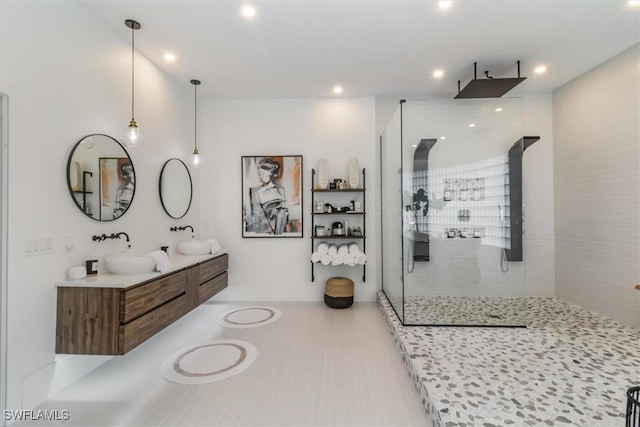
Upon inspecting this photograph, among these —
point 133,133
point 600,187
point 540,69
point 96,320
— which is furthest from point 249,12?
point 600,187

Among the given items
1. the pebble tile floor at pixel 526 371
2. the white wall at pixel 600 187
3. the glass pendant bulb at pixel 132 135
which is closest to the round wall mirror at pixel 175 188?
the glass pendant bulb at pixel 132 135

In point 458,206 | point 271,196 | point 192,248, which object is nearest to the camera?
point 458,206

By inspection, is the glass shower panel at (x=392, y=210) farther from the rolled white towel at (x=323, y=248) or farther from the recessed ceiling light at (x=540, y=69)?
the recessed ceiling light at (x=540, y=69)

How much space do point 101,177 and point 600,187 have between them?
540 centimetres

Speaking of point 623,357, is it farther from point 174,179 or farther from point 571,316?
point 174,179

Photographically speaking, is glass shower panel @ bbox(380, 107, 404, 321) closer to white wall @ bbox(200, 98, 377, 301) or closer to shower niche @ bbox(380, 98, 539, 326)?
shower niche @ bbox(380, 98, 539, 326)

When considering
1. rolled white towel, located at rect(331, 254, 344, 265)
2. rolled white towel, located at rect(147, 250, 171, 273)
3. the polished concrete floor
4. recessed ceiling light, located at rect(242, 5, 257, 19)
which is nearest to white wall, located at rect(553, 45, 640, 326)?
the polished concrete floor

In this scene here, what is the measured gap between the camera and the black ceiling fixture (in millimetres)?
3104

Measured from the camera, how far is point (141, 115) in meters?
2.93

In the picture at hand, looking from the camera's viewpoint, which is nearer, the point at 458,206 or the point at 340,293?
the point at 458,206

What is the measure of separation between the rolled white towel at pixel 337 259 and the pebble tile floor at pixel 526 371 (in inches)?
39.7

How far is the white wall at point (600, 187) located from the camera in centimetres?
283

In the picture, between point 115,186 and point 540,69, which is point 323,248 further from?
point 540,69

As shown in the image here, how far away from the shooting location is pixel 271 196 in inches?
161
